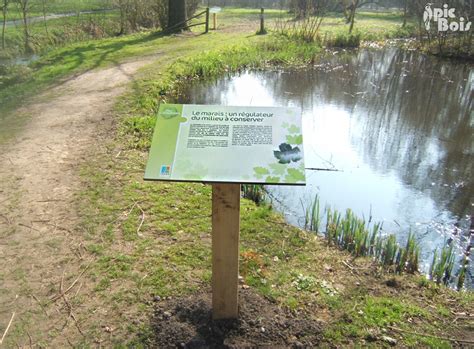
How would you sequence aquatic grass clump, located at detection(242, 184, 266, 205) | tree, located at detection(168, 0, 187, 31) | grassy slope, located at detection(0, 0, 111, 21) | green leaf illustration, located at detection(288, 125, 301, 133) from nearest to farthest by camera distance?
green leaf illustration, located at detection(288, 125, 301, 133) → aquatic grass clump, located at detection(242, 184, 266, 205) → tree, located at detection(168, 0, 187, 31) → grassy slope, located at detection(0, 0, 111, 21)

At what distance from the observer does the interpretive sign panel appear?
292 cm

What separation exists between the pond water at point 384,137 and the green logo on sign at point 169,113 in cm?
302

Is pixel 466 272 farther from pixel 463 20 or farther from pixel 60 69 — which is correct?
pixel 463 20

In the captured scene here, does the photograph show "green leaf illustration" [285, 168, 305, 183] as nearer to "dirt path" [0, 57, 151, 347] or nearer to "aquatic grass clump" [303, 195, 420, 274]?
"dirt path" [0, 57, 151, 347]

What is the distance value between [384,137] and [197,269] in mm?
6373

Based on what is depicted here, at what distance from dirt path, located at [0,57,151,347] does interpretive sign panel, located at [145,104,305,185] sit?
5.39 feet

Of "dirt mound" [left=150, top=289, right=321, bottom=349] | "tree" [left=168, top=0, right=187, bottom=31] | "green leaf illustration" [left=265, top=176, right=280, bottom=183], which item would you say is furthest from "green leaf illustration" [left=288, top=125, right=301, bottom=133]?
"tree" [left=168, top=0, right=187, bottom=31]

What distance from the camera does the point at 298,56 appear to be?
16.2 m

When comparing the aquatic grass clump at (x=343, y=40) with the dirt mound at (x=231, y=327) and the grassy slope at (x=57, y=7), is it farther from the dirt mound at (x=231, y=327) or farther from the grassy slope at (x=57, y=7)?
the dirt mound at (x=231, y=327)

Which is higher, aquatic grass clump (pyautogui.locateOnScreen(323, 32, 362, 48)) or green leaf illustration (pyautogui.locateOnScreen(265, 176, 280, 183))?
aquatic grass clump (pyautogui.locateOnScreen(323, 32, 362, 48))

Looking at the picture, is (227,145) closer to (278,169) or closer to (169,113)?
(278,169)

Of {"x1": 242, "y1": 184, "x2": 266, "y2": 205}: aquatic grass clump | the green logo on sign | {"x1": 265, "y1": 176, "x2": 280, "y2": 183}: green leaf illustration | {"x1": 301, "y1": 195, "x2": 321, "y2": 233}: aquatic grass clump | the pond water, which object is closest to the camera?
{"x1": 265, "y1": 176, "x2": 280, "y2": 183}: green leaf illustration

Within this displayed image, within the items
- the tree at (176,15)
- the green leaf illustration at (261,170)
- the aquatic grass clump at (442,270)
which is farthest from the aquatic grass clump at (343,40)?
the green leaf illustration at (261,170)

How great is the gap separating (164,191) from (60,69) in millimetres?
7850
